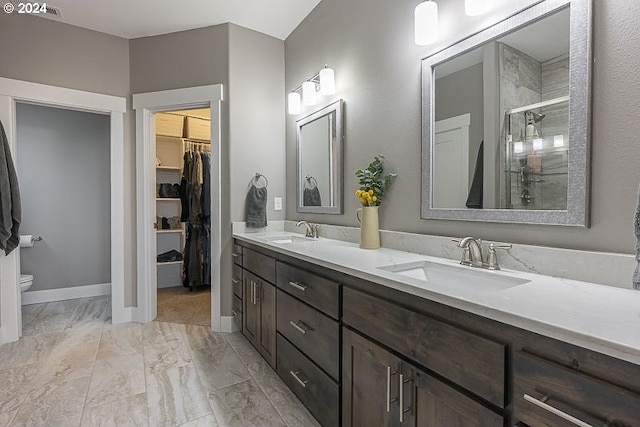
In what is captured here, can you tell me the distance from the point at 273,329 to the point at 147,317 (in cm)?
168

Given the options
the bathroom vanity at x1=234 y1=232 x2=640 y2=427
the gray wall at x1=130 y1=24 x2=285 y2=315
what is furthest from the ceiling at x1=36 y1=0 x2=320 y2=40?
the bathroom vanity at x1=234 y1=232 x2=640 y2=427

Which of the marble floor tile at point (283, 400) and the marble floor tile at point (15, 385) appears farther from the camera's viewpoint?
the marble floor tile at point (15, 385)

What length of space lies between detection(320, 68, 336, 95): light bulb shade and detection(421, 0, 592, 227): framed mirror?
0.87 meters

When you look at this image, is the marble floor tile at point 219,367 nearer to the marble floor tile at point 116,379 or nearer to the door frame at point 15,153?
the marble floor tile at point 116,379

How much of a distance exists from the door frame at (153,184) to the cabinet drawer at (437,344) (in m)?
1.90

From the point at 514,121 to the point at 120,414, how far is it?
7.62ft

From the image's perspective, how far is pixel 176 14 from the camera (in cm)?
263

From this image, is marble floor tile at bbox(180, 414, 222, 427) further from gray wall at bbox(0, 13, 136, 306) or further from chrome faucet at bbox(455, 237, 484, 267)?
gray wall at bbox(0, 13, 136, 306)

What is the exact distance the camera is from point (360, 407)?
1229 mm

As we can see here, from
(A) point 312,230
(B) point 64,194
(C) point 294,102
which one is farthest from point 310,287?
(B) point 64,194

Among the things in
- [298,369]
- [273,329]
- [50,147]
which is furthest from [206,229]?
[298,369]

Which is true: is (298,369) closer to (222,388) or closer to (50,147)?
(222,388)

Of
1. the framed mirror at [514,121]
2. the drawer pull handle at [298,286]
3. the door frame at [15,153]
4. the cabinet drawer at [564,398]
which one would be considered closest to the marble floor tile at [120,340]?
the door frame at [15,153]

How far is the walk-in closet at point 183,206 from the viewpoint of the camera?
388 cm
